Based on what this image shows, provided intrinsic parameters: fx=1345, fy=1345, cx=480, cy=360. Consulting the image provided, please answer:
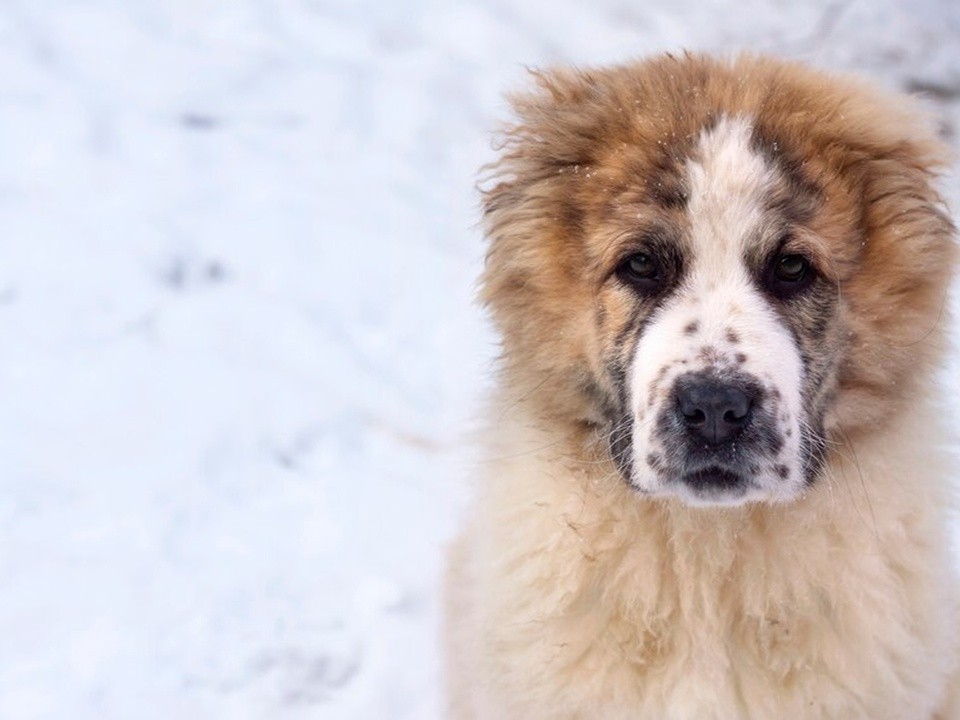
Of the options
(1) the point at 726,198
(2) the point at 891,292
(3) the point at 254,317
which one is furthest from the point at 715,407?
(3) the point at 254,317

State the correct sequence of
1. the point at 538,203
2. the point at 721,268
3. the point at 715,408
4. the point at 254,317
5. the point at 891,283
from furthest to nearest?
the point at 254,317
the point at 538,203
the point at 891,283
the point at 721,268
the point at 715,408

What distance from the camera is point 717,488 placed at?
2873 millimetres

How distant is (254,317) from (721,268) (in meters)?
2.72

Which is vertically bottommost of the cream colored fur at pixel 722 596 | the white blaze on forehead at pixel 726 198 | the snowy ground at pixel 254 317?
the snowy ground at pixel 254 317

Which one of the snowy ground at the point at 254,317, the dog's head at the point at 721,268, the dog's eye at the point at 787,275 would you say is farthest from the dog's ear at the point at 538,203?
the snowy ground at the point at 254,317

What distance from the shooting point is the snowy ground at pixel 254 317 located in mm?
4168

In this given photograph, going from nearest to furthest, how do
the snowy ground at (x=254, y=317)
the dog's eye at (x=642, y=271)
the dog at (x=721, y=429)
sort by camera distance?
the dog at (x=721, y=429) < the dog's eye at (x=642, y=271) < the snowy ground at (x=254, y=317)

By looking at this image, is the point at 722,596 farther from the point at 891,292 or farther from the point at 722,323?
the point at 891,292

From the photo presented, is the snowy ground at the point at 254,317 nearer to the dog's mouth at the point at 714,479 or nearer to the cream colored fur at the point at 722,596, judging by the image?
the cream colored fur at the point at 722,596

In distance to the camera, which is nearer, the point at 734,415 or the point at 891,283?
the point at 734,415

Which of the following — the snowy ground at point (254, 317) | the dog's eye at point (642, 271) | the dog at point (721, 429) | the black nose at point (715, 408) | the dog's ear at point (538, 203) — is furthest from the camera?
the snowy ground at point (254, 317)

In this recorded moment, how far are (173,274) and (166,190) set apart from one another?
1.87 feet

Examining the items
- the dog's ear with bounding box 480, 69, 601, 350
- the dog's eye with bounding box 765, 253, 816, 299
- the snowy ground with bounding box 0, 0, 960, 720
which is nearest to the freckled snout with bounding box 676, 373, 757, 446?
the dog's eye with bounding box 765, 253, 816, 299

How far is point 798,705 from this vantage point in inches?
116
